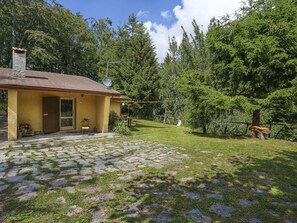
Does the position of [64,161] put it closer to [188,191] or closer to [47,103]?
[188,191]

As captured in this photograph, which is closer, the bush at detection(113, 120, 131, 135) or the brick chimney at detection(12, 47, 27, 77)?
the brick chimney at detection(12, 47, 27, 77)

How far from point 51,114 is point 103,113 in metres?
2.52

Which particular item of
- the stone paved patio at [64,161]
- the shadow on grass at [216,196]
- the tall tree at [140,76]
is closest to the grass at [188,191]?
the shadow on grass at [216,196]

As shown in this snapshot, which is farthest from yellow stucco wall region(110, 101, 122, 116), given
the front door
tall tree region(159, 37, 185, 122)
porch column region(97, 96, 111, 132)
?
tall tree region(159, 37, 185, 122)

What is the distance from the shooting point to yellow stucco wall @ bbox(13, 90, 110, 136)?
916 cm

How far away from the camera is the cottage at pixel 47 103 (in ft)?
25.7

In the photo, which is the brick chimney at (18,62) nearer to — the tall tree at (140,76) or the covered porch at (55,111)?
the covered porch at (55,111)

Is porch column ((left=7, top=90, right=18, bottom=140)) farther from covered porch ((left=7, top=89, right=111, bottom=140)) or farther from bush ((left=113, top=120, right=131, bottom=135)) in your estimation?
bush ((left=113, top=120, right=131, bottom=135))

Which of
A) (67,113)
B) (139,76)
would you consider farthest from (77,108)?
(139,76)

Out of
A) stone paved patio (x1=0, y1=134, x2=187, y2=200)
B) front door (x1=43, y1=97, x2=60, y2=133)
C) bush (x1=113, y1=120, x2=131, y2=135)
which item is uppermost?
front door (x1=43, y1=97, x2=60, y2=133)

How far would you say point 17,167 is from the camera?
4727 millimetres

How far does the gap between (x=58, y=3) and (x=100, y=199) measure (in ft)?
84.1

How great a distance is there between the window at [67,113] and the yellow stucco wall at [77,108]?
22cm

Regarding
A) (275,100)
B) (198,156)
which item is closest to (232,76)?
(275,100)
